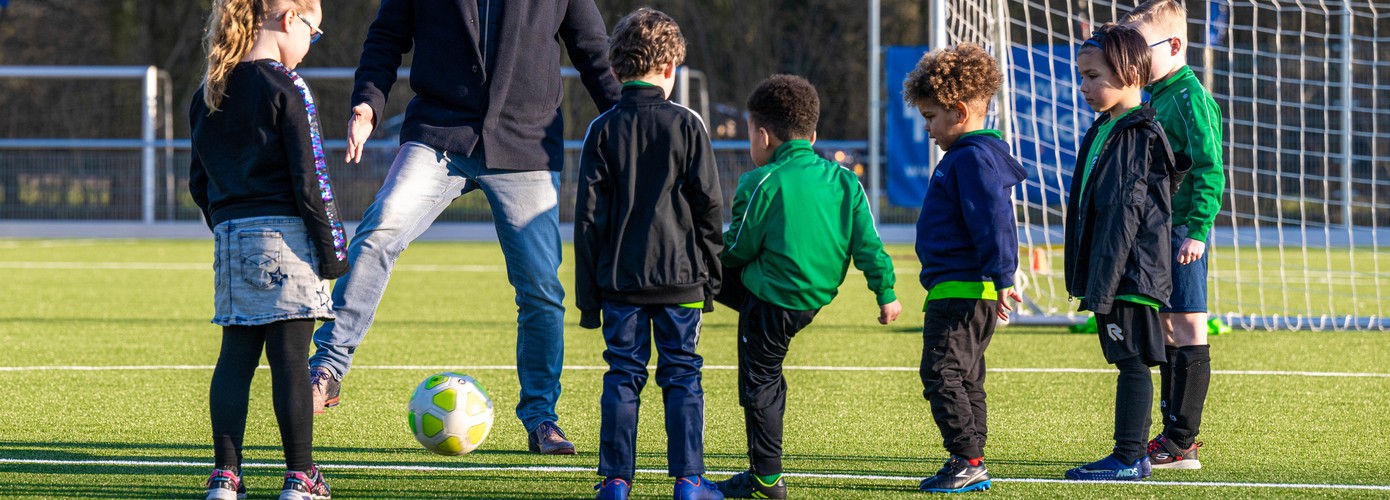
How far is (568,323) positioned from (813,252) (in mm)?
4785

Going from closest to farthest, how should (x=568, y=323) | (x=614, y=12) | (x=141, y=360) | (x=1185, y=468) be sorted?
1. (x=1185, y=468)
2. (x=141, y=360)
3. (x=568, y=323)
4. (x=614, y=12)

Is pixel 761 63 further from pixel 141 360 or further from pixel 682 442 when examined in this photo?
pixel 682 442

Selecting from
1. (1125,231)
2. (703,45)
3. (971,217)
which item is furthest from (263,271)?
(703,45)

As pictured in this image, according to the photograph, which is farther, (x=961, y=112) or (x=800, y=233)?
(x=961, y=112)

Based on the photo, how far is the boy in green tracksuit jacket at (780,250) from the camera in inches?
143

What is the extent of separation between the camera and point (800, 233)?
3654 millimetres

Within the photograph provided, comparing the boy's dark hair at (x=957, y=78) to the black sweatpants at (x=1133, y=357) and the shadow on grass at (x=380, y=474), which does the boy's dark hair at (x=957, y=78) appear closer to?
the black sweatpants at (x=1133, y=357)

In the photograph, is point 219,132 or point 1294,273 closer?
point 219,132

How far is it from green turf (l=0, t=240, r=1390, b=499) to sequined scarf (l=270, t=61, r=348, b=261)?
0.66 m

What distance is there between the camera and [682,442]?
3.50 meters

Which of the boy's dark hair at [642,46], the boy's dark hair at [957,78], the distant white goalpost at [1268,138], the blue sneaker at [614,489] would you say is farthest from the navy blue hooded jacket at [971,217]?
the distant white goalpost at [1268,138]

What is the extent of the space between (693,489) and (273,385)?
3.39 feet

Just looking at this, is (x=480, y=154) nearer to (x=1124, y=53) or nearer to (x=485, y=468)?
(x=485, y=468)

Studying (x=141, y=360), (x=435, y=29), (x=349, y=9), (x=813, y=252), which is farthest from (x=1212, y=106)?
(x=349, y=9)
